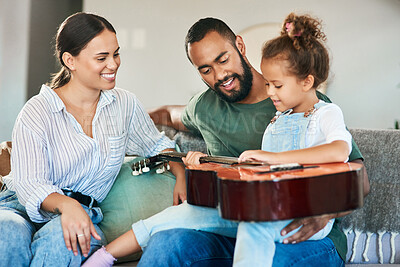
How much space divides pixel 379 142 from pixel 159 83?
129 inches

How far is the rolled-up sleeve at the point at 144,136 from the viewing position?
6.57ft

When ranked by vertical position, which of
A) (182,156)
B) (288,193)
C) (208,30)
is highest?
(208,30)

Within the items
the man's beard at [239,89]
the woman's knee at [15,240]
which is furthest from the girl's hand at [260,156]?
the woman's knee at [15,240]

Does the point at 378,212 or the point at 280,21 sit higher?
the point at 280,21

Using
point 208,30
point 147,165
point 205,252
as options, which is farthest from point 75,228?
point 208,30

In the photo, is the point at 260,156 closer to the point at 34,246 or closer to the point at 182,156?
the point at 182,156

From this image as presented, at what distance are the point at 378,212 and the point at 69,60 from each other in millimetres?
1332

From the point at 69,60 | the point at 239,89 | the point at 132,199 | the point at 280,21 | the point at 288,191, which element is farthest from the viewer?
the point at 280,21

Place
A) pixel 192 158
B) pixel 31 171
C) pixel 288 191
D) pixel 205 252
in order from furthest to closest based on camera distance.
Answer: pixel 192 158
pixel 31 171
pixel 205 252
pixel 288 191

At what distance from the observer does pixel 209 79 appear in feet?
6.79

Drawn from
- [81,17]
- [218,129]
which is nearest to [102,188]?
[218,129]

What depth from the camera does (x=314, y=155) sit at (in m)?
1.35

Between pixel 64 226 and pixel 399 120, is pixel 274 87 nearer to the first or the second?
pixel 64 226

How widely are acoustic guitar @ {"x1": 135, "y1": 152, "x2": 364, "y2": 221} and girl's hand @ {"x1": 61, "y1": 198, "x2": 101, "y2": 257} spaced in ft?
1.68
